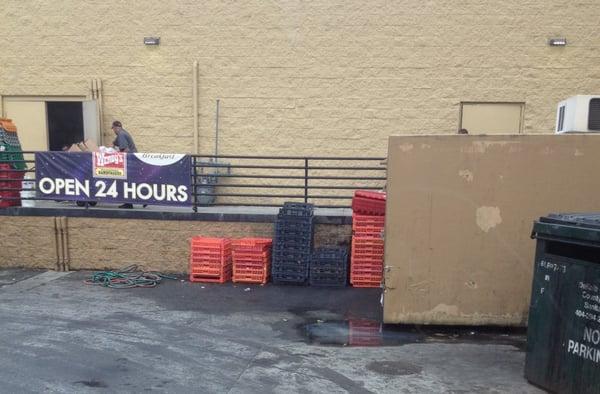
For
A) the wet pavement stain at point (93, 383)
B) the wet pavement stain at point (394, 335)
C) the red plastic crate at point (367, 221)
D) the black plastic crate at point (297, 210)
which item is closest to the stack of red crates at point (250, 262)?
the black plastic crate at point (297, 210)

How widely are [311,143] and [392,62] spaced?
8.18 ft

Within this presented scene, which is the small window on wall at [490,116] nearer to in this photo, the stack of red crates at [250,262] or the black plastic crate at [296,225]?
the black plastic crate at [296,225]

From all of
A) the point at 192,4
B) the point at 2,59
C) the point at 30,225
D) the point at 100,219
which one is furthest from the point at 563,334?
the point at 2,59

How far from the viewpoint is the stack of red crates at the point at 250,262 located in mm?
7957

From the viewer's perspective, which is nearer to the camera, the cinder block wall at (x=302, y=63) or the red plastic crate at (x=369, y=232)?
the red plastic crate at (x=369, y=232)

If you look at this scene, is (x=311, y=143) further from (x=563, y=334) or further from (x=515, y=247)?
(x=563, y=334)

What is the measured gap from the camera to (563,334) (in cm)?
409

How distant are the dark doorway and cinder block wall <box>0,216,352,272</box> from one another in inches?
158

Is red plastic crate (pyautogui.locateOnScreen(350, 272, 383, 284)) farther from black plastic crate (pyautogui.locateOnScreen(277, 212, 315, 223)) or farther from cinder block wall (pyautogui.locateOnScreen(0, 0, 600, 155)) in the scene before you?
cinder block wall (pyautogui.locateOnScreen(0, 0, 600, 155))

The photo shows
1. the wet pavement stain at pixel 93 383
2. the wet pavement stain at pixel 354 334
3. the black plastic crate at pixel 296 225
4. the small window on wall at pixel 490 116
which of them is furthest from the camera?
the small window on wall at pixel 490 116

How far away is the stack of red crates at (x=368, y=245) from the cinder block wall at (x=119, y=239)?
546 millimetres

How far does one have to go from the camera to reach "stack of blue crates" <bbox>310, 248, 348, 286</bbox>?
7.91 meters

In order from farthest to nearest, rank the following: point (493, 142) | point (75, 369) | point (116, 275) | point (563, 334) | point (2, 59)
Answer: point (2, 59) < point (116, 275) < point (493, 142) < point (75, 369) < point (563, 334)

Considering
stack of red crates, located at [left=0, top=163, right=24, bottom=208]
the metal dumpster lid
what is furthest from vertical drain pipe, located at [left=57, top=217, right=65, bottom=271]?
the metal dumpster lid
